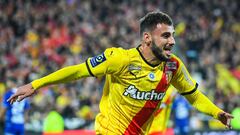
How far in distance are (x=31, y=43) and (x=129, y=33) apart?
11.6ft

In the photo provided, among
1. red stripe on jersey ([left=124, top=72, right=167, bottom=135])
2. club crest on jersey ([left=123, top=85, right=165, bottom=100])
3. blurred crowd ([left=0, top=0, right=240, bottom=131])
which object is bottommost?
red stripe on jersey ([left=124, top=72, right=167, bottom=135])

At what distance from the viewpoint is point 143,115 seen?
21.0 feet

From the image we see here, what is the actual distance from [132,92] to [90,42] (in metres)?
13.0

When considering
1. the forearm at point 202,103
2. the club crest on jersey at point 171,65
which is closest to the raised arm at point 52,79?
the club crest on jersey at point 171,65

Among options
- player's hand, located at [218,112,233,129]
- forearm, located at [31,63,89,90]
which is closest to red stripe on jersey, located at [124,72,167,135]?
player's hand, located at [218,112,233,129]

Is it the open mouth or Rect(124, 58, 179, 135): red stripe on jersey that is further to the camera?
Rect(124, 58, 179, 135): red stripe on jersey

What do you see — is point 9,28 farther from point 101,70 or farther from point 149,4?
point 101,70

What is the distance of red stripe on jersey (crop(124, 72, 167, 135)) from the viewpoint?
251 inches

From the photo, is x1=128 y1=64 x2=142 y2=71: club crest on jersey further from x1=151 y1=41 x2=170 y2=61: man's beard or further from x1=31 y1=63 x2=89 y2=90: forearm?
x1=31 y1=63 x2=89 y2=90: forearm

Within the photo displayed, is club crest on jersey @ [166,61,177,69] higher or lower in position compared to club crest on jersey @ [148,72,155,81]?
higher

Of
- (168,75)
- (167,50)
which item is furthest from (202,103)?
(167,50)

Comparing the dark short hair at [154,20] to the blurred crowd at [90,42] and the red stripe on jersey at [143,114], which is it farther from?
the blurred crowd at [90,42]

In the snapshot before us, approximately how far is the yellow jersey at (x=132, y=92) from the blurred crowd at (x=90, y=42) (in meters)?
8.29

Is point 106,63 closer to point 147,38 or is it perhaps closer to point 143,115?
point 147,38
